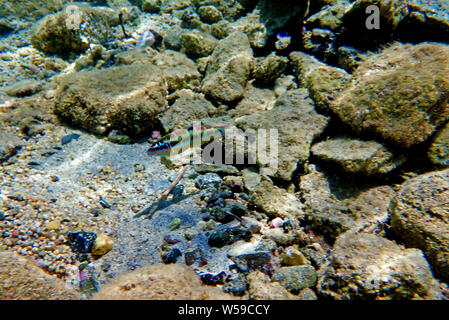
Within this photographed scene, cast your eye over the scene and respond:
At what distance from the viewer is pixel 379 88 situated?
9.25 feet

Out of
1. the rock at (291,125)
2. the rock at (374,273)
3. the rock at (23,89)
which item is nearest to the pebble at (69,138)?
the rock at (23,89)

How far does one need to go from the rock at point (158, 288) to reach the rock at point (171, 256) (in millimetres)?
285

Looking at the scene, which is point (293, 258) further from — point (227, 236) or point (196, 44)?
point (196, 44)

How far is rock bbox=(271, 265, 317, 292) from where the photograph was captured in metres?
2.31

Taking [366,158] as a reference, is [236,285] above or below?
below

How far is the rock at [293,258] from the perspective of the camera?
2.51 meters

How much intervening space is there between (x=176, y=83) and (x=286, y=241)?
3.68 metres

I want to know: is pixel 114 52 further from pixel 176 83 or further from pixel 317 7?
pixel 317 7

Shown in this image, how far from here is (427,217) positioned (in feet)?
7.37

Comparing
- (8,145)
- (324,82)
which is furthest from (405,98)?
(8,145)

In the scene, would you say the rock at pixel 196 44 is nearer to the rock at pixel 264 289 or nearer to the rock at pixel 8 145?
the rock at pixel 8 145

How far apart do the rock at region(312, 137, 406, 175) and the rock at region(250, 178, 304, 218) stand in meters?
0.81

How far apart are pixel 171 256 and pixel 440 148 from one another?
359 cm

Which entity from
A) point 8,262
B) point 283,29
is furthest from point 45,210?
point 283,29
